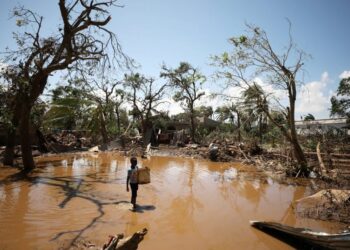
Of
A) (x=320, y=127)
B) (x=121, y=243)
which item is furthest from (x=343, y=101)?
(x=121, y=243)

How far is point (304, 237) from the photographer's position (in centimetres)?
566

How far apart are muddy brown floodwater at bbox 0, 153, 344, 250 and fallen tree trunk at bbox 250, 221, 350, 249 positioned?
19 cm

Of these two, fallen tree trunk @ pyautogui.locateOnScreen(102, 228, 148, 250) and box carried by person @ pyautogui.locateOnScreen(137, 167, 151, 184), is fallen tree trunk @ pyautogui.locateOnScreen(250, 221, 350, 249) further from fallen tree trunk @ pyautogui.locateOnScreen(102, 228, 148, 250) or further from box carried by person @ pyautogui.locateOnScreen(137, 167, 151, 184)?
Answer: fallen tree trunk @ pyautogui.locateOnScreen(102, 228, 148, 250)

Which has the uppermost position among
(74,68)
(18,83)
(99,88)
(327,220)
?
(99,88)

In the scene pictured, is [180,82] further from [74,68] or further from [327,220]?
[327,220]

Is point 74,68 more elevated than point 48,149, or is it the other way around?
point 74,68

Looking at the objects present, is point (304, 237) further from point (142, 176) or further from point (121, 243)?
point (142, 176)

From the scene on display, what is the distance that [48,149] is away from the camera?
75.3 feet

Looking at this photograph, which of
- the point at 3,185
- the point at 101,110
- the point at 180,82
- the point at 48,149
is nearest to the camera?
the point at 3,185

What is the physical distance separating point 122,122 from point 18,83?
3635 cm

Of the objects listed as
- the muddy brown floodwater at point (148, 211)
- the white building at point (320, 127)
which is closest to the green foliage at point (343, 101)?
the white building at point (320, 127)

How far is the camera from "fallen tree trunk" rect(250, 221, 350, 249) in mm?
4953

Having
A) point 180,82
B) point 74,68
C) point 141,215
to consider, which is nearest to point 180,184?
point 141,215

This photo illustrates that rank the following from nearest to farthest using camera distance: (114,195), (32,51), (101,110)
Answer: (114,195), (32,51), (101,110)
